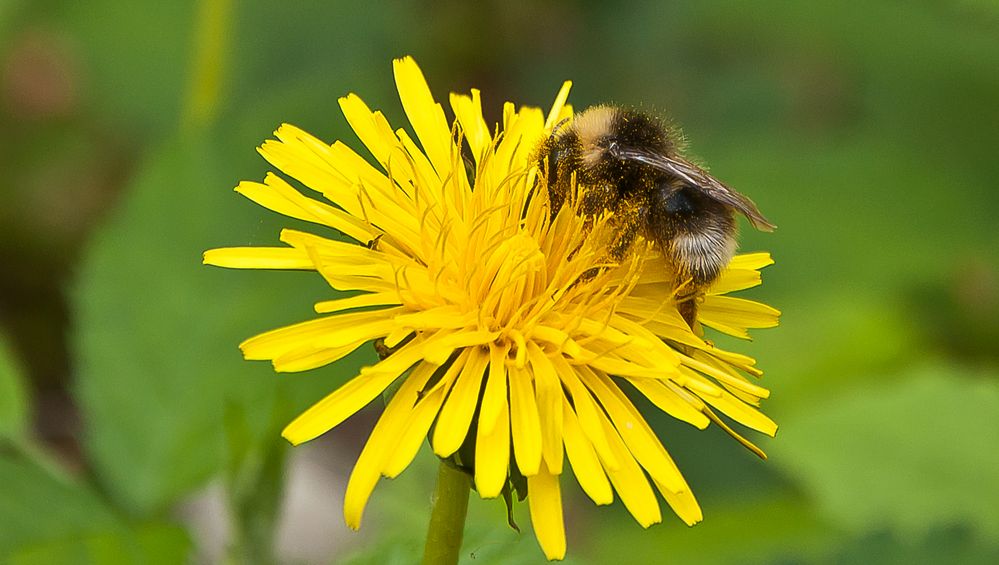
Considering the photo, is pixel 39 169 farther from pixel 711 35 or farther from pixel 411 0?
pixel 711 35

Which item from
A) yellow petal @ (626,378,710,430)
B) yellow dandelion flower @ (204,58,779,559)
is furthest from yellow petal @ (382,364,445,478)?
yellow petal @ (626,378,710,430)

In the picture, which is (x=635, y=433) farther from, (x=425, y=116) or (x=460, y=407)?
(x=425, y=116)

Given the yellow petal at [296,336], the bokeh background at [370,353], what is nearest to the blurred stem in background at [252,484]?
the bokeh background at [370,353]

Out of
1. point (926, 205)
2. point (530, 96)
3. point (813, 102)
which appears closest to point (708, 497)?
point (926, 205)

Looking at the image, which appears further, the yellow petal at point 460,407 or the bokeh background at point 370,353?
the bokeh background at point 370,353

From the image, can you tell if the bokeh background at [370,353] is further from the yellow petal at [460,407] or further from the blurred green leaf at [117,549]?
the yellow petal at [460,407]
